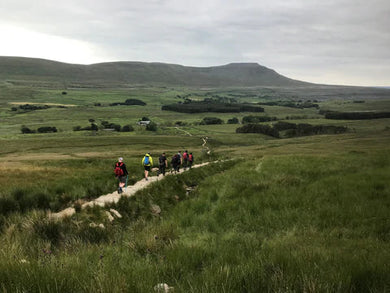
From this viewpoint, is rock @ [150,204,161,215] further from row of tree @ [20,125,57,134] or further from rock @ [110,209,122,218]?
row of tree @ [20,125,57,134]

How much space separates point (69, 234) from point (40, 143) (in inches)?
3856

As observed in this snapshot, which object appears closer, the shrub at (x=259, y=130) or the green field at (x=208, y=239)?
the green field at (x=208, y=239)

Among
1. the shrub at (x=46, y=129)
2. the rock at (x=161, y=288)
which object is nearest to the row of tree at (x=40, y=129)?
the shrub at (x=46, y=129)

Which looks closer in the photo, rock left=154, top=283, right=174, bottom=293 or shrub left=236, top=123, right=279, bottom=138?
rock left=154, top=283, right=174, bottom=293

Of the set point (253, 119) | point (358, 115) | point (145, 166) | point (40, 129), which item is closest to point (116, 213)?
point (145, 166)

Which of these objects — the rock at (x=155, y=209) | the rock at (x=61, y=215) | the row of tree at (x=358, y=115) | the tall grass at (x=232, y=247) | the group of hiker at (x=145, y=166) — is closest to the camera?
the tall grass at (x=232, y=247)

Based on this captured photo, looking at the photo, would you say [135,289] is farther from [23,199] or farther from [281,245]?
[23,199]

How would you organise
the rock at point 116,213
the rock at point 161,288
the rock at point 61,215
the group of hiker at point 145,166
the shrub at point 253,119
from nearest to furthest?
the rock at point 161,288 < the rock at point 61,215 < the rock at point 116,213 < the group of hiker at point 145,166 < the shrub at point 253,119

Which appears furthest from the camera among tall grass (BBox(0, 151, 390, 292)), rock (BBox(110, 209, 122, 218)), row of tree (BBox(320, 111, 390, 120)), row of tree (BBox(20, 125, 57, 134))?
row of tree (BBox(320, 111, 390, 120))

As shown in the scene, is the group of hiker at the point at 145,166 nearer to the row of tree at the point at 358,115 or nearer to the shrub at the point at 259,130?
the shrub at the point at 259,130

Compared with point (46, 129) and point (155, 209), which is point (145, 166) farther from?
point (46, 129)

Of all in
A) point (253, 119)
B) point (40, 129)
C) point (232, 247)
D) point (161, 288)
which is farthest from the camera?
point (253, 119)

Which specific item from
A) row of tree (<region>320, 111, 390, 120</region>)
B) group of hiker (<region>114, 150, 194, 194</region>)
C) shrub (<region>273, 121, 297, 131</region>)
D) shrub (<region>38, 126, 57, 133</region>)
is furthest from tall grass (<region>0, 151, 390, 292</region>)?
row of tree (<region>320, 111, 390, 120</region>)

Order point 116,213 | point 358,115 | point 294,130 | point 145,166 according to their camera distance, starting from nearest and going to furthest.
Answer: point 116,213 → point 145,166 → point 294,130 → point 358,115
